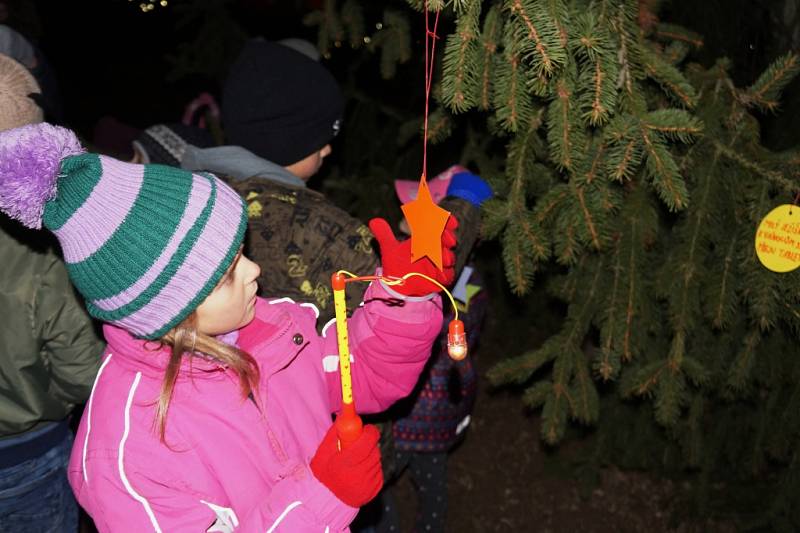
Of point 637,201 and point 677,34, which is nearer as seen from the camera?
point 637,201

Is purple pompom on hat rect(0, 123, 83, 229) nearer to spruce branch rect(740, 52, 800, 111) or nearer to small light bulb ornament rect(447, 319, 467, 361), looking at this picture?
small light bulb ornament rect(447, 319, 467, 361)

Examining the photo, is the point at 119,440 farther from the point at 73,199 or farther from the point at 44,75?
the point at 44,75

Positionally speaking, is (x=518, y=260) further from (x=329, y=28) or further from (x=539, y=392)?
(x=329, y=28)

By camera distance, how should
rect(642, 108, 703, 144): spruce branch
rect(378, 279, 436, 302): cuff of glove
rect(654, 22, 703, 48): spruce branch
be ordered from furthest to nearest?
rect(654, 22, 703, 48): spruce branch < rect(642, 108, 703, 144): spruce branch < rect(378, 279, 436, 302): cuff of glove

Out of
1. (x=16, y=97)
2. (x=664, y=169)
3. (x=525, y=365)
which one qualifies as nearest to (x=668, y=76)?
(x=664, y=169)

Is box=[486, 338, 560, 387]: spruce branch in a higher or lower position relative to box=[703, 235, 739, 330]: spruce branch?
lower

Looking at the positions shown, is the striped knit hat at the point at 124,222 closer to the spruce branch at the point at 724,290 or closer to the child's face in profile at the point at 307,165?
the child's face in profile at the point at 307,165

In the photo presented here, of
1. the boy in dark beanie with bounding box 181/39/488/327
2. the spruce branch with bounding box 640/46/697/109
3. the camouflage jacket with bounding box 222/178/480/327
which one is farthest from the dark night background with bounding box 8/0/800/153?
the spruce branch with bounding box 640/46/697/109

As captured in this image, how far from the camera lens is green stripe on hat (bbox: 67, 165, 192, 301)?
59.1 inches

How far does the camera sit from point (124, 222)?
4.90 ft

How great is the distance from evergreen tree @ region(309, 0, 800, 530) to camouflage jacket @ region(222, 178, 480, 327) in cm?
49

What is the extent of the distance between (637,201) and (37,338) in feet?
6.35

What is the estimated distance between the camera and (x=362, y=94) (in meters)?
4.17

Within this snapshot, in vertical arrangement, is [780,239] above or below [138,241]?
below
